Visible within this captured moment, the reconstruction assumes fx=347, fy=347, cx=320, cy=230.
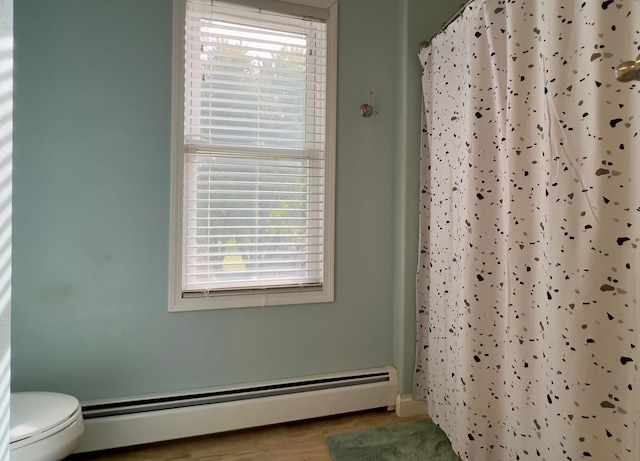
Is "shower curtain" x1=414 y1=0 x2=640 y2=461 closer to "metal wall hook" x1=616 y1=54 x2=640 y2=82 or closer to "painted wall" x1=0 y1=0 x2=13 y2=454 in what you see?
"metal wall hook" x1=616 y1=54 x2=640 y2=82

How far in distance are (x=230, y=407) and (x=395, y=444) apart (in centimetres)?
82

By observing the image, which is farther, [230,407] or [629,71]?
[230,407]

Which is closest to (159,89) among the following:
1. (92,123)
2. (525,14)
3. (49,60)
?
(92,123)

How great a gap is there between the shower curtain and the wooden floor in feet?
1.83

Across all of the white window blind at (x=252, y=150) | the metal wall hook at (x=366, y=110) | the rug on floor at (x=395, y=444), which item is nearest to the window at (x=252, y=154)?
Answer: the white window blind at (x=252, y=150)

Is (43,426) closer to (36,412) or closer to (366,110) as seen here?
(36,412)

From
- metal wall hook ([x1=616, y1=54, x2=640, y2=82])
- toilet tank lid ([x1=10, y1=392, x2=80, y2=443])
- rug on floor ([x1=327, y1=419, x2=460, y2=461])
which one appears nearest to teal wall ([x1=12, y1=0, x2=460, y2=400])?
toilet tank lid ([x1=10, y1=392, x2=80, y2=443])

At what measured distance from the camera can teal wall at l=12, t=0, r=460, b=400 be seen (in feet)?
5.02

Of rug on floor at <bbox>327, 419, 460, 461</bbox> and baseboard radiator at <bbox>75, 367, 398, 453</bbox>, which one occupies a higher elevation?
baseboard radiator at <bbox>75, 367, 398, 453</bbox>

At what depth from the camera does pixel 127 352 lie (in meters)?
1.64

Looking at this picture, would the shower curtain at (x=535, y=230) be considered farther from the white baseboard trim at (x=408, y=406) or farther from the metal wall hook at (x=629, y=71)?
the metal wall hook at (x=629, y=71)

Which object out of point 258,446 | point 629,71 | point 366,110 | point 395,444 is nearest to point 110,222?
point 258,446

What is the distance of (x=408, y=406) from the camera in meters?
1.93

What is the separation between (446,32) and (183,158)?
141cm
